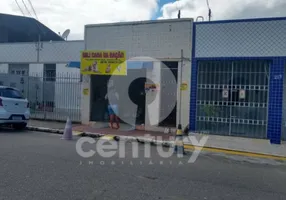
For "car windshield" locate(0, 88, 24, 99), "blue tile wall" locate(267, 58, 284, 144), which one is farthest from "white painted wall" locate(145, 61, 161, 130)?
"car windshield" locate(0, 88, 24, 99)

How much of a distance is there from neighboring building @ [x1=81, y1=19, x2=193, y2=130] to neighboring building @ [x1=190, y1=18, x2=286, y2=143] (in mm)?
542

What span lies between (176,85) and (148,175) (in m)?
6.73

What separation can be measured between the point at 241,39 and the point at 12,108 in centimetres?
877

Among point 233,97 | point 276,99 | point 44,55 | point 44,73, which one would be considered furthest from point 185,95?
point 44,55

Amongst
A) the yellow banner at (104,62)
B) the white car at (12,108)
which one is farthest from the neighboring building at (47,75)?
the white car at (12,108)

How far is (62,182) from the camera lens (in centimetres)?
480

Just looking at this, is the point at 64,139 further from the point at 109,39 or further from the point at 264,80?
the point at 264,80

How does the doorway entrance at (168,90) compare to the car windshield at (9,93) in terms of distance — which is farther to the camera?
the doorway entrance at (168,90)

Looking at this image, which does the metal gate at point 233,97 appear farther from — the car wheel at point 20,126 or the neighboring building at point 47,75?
the car wheel at point 20,126

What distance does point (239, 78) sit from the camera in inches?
411

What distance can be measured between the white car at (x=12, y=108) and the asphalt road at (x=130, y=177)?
2717 millimetres

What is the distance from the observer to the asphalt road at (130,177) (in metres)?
4.42

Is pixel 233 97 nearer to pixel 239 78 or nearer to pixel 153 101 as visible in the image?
pixel 239 78

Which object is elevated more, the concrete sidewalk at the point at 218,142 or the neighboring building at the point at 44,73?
the neighboring building at the point at 44,73
